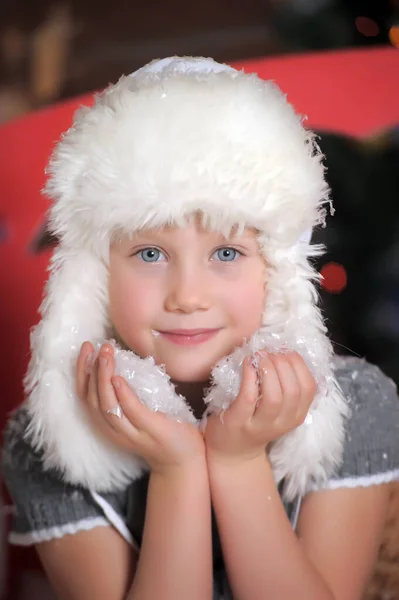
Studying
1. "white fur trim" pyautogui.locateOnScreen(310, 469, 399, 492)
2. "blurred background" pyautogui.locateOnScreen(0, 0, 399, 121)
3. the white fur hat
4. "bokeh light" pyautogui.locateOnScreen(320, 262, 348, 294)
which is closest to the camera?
the white fur hat

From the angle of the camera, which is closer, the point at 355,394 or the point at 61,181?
the point at 61,181

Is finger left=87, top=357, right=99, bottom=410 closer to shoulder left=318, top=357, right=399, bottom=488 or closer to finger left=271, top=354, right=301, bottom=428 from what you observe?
finger left=271, top=354, right=301, bottom=428

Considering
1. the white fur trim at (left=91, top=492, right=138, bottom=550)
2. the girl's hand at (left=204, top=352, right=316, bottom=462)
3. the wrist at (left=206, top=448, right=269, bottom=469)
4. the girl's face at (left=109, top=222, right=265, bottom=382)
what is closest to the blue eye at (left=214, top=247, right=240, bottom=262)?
the girl's face at (left=109, top=222, right=265, bottom=382)

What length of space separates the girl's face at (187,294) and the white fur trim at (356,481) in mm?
212

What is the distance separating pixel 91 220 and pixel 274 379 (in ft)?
0.86

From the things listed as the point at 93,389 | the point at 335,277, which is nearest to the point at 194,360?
the point at 93,389

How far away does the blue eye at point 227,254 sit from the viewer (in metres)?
0.73

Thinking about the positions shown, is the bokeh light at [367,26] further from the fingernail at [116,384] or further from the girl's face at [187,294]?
the fingernail at [116,384]

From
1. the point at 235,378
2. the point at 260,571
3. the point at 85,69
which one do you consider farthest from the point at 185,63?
the point at 85,69

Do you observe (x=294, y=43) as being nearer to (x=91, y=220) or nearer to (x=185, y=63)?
(x=185, y=63)

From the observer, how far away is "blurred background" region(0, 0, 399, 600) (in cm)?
118

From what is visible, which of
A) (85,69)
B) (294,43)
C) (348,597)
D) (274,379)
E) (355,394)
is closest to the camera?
(274,379)

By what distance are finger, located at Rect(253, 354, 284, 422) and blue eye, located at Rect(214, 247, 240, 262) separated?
0.37 ft

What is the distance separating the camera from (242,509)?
2.43ft
